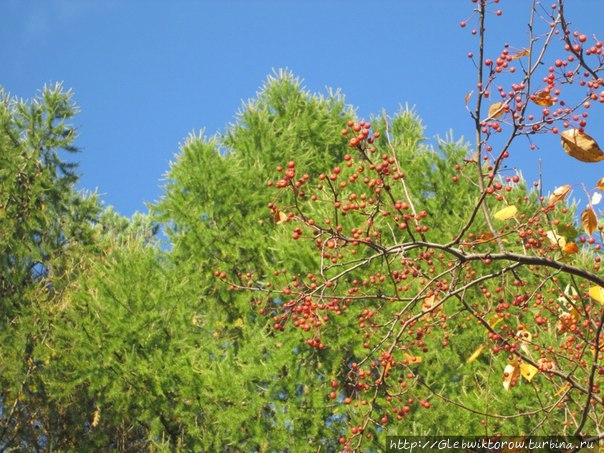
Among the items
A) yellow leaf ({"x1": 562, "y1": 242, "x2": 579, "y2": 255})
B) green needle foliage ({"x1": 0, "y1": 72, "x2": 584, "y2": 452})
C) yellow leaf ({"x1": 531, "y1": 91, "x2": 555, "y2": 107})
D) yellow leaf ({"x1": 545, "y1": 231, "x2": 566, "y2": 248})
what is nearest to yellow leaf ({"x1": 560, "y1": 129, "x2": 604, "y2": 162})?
yellow leaf ({"x1": 531, "y1": 91, "x2": 555, "y2": 107})

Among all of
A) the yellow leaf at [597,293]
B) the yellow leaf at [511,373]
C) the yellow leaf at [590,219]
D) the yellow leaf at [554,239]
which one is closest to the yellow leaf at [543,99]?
the yellow leaf at [590,219]

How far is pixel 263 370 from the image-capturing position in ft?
29.7

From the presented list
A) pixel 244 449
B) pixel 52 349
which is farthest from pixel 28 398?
pixel 244 449

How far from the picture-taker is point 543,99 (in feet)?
11.7

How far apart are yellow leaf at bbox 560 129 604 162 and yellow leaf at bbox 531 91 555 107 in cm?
46

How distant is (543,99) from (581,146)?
54cm

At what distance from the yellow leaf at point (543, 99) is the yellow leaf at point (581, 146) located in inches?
18.2

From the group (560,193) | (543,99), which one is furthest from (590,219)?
(543,99)

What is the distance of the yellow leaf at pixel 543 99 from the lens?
3.55 meters

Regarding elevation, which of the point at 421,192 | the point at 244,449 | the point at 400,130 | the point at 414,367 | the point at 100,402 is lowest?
the point at 244,449

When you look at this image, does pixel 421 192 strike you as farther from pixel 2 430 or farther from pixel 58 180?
pixel 2 430

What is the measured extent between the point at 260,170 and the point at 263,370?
4608 millimetres

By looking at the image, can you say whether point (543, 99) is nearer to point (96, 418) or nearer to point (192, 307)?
point (192, 307)

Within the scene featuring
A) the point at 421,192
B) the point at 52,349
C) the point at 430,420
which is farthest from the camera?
the point at 421,192
